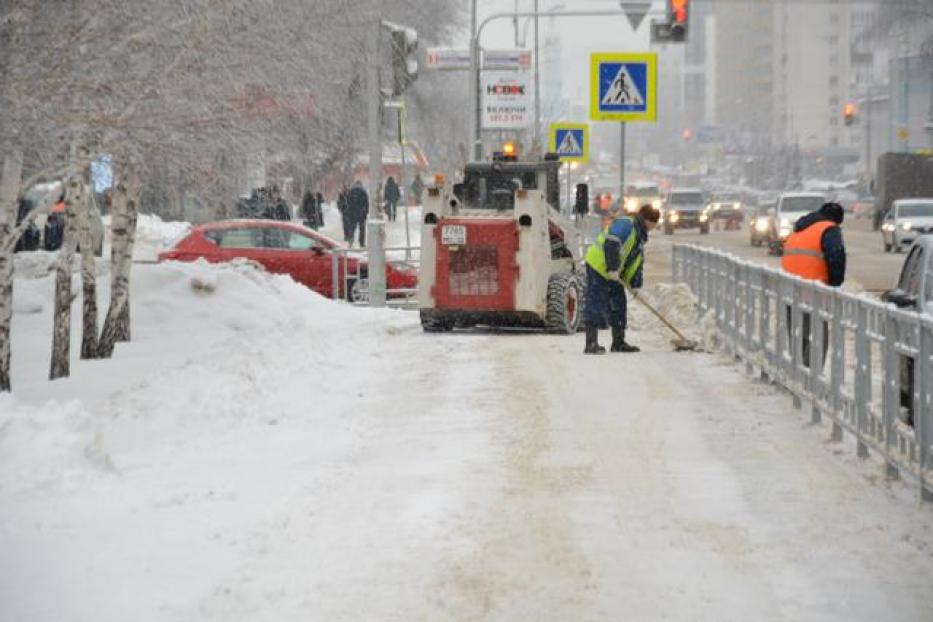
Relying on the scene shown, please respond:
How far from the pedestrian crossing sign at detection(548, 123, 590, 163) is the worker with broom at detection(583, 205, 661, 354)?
15.4 m

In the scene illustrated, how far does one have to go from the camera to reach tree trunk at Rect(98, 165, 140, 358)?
20.1 metres

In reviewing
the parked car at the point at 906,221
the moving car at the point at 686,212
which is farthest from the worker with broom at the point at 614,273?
the moving car at the point at 686,212

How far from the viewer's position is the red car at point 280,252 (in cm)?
2967

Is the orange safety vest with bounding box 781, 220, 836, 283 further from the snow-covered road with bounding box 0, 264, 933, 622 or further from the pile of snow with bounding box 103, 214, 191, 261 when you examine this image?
the pile of snow with bounding box 103, 214, 191, 261

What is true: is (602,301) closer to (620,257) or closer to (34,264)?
(620,257)

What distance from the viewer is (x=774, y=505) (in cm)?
1050

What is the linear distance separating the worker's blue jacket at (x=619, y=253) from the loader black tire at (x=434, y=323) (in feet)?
11.2

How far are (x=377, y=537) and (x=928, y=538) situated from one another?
2716 millimetres

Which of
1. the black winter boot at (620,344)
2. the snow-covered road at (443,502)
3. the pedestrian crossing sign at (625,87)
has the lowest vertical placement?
the snow-covered road at (443,502)

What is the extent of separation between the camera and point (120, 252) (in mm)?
20703

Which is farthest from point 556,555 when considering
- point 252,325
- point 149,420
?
point 252,325

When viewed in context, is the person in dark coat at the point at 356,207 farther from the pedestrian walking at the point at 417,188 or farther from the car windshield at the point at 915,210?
the pedestrian walking at the point at 417,188

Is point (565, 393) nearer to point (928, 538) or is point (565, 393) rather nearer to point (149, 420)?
point (149, 420)

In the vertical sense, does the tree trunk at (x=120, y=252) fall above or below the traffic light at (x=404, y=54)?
below
